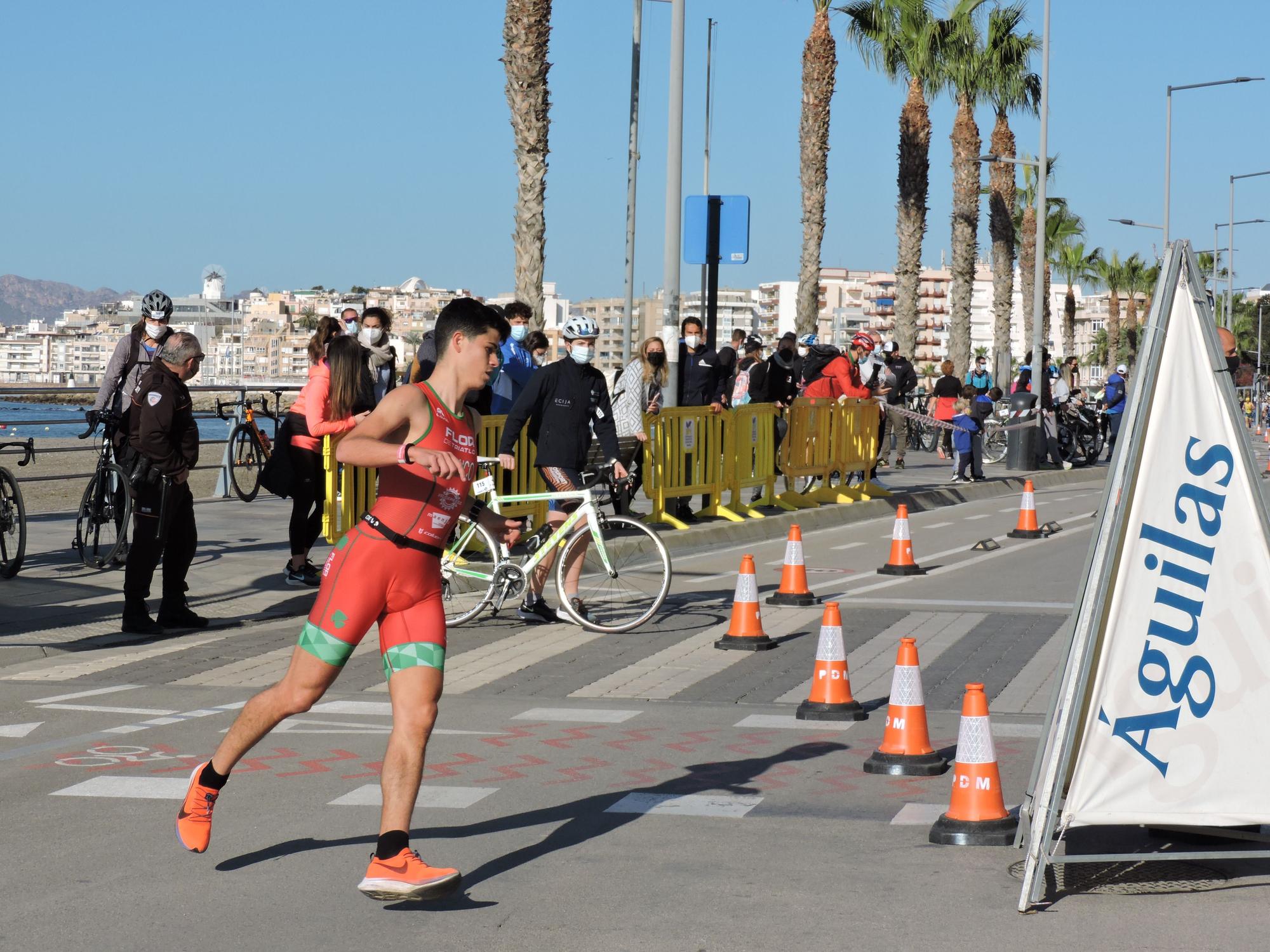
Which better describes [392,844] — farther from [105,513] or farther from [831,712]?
[105,513]

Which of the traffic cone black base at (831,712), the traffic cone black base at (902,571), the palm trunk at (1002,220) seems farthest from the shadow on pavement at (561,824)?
the palm trunk at (1002,220)

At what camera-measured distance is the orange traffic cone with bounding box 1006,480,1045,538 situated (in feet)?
60.3

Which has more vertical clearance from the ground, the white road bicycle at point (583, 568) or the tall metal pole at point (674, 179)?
the tall metal pole at point (674, 179)

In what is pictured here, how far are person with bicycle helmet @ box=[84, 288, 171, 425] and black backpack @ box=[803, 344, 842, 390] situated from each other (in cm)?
1035

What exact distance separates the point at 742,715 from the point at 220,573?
20.6 feet

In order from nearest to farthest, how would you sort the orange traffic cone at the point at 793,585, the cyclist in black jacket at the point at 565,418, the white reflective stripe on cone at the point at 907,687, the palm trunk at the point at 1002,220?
the white reflective stripe on cone at the point at 907,687 → the cyclist in black jacket at the point at 565,418 → the orange traffic cone at the point at 793,585 → the palm trunk at the point at 1002,220

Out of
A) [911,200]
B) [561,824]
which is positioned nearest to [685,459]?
[561,824]

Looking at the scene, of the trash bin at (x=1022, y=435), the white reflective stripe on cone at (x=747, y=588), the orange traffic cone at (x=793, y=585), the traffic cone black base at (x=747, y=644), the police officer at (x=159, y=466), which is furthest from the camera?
the trash bin at (x=1022, y=435)

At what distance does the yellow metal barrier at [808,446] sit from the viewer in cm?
2016

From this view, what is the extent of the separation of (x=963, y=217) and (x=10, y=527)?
36.9m

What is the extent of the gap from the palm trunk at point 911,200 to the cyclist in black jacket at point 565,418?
95.8ft

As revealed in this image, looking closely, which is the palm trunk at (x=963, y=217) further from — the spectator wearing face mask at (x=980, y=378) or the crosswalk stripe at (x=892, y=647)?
the crosswalk stripe at (x=892, y=647)

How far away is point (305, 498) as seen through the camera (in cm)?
1287

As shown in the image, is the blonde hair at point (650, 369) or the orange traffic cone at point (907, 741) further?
the blonde hair at point (650, 369)
